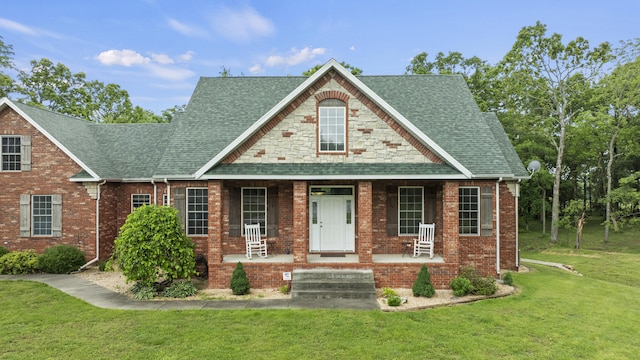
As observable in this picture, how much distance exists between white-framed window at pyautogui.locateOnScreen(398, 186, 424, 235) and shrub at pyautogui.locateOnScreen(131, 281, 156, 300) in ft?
28.6

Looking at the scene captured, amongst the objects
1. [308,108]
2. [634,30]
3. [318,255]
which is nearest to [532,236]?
[634,30]

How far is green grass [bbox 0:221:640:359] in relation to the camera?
6.92 metres

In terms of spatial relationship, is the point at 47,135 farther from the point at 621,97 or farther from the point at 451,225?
the point at 621,97

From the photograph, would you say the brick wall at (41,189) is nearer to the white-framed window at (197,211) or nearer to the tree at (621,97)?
the white-framed window at (197,211)

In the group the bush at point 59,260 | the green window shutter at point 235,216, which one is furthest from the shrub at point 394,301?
the bush at point 59,260

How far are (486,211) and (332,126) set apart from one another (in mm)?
6395

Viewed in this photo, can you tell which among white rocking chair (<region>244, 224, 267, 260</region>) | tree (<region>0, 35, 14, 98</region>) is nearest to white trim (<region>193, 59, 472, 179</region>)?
white rocking chair (<region>244, 224, 267, 260</region>)

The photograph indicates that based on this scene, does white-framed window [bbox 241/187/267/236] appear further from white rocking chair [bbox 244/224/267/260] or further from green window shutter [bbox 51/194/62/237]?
green window shutter [bbox 51/194/62/237]

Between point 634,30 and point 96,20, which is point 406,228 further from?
point 634,30

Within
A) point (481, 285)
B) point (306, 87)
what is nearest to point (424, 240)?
point (481, 285)

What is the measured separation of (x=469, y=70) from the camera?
1437 inches

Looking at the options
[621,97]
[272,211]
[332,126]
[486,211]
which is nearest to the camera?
[332,126]

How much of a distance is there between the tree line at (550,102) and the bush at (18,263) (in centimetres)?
2081

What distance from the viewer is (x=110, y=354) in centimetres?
680
